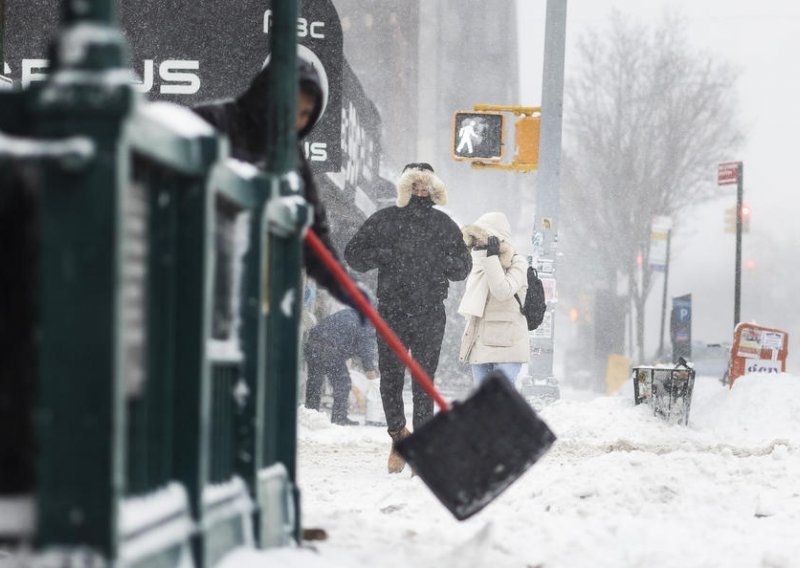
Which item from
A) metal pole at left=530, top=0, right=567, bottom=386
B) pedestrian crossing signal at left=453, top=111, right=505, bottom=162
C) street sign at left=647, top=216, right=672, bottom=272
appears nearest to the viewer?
metal pole at left=530, top=0, right=567, bottom=386

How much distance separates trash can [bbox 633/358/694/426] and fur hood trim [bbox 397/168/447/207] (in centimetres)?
517

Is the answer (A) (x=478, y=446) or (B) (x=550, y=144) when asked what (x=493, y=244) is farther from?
(B) (x=550, y=144)

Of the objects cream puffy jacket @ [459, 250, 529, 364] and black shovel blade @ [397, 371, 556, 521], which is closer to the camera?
black shovel blade @ [397, 371, 556, 521]

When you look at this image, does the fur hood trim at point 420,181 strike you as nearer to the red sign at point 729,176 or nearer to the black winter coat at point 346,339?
the black winter coat at point 346,339

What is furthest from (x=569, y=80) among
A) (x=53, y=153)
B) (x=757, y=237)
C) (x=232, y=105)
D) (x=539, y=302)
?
(x=53, y=153)

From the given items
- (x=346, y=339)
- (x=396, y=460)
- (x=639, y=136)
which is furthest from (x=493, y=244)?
(x=639, y=136)

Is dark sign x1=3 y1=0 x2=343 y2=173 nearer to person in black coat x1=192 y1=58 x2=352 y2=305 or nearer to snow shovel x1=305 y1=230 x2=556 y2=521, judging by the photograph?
person in black coat x1=192 y1=58 x2=352 y2=305

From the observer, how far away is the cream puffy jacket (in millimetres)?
9086

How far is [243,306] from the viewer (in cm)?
339

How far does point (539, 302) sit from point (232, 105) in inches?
205

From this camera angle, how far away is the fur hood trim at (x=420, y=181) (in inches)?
311

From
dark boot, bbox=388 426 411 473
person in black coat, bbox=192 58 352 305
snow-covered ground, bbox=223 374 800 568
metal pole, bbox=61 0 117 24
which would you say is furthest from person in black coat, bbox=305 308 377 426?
metal pole, bbox=61 0 117 24

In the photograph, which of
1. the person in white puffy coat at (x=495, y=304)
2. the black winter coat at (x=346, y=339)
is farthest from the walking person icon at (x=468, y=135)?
the person in white puffy coat at (x=495, y=304)

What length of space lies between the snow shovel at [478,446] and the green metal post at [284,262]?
41 centimetres
